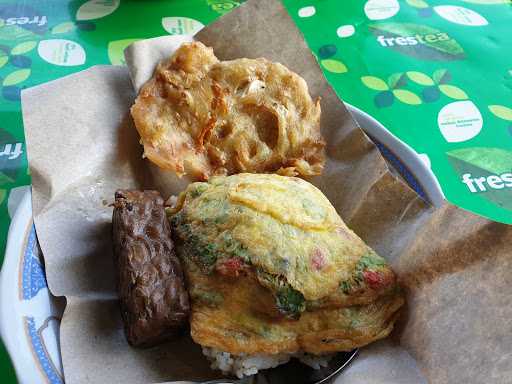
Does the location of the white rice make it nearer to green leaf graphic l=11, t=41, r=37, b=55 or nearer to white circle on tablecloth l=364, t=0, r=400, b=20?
green leaf graphic l=11, t=41, r=37, b=55

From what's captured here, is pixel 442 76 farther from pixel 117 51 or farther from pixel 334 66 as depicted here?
pixel 117 51

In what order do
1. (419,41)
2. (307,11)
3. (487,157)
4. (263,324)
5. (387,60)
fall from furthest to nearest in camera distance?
(307,11) < (419,41) < (387,60) < (487,157) < (263,324)

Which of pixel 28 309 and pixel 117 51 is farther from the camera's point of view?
pixel 117 51

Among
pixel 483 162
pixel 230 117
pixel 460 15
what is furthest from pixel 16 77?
pixel 460 15

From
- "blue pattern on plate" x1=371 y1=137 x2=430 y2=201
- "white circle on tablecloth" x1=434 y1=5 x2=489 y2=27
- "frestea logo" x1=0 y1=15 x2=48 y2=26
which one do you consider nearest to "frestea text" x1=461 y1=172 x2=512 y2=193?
"blue pattern on plate" x1=371 y1=137 x2=430 y2=201

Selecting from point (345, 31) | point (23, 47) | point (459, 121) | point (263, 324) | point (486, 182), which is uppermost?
point (23, 47)

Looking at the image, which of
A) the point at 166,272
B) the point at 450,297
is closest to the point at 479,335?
the point at 450,297

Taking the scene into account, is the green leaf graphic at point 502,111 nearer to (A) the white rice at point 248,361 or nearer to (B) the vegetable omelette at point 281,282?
(B) the vegetable omelette at point 281,282

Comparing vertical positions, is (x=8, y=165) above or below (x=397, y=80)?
above
